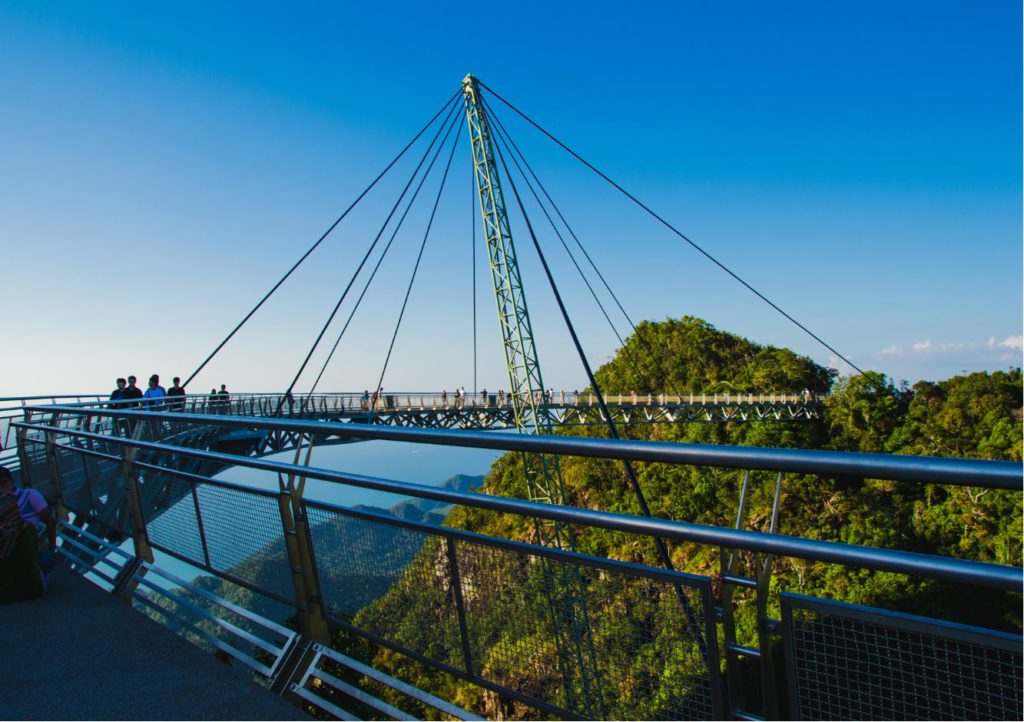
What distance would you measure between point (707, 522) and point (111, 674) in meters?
43.5

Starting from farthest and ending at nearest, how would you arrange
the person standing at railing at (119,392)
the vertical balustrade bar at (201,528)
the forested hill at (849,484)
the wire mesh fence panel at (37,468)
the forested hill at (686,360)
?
the forested hill at (686,360), the forested hill at (849,484), the person standing at railing at (119,392), the wire mesh fence panel at (37,468), the vertical balustrade bar at (201,528)

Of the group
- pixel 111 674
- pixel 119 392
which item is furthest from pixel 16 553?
pixel 119 392

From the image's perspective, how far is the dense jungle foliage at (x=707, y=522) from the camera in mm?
1611

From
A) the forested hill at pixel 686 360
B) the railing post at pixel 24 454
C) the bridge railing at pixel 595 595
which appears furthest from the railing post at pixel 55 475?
the forested hill at pixel 686 360

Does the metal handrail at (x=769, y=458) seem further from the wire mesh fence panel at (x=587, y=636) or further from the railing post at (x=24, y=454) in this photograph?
the railing post at (x=24, y=454)

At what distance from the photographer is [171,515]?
3.10 meters

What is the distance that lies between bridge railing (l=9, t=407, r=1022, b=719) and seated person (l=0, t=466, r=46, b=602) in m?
1.01

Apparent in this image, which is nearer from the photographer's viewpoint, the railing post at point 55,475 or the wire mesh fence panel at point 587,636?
the wire mesh fence panel at point 587,636

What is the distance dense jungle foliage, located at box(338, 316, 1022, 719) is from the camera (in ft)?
5.29

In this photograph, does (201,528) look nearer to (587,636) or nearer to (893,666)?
(587,636)

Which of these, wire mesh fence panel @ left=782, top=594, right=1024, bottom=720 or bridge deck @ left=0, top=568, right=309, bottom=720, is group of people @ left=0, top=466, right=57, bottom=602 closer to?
bridge deck @ left=0, top=568, right=309, bottom=720

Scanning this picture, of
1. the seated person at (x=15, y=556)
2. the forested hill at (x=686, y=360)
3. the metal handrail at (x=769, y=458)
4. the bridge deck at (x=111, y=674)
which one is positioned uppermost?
the forested hill at (x=686, y=360)

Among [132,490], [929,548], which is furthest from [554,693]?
[929,548]

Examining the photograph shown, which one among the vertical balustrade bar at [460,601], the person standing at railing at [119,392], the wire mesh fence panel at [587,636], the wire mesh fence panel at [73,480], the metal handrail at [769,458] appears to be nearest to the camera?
the metal handrail at [769,458]
